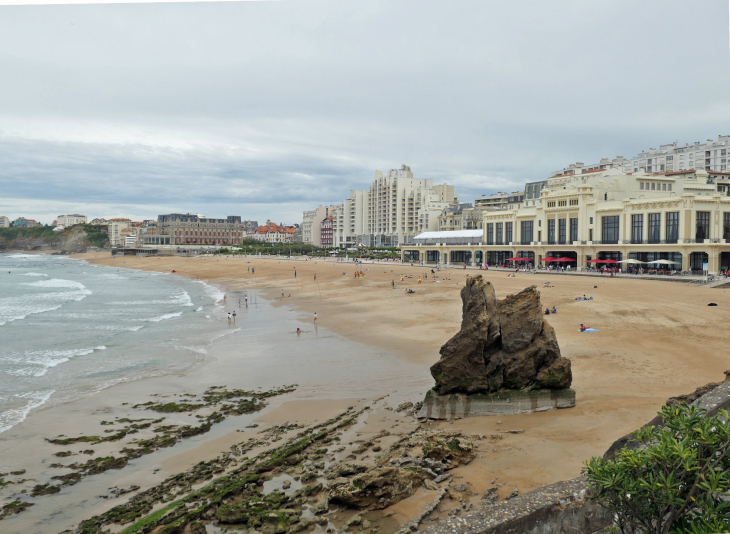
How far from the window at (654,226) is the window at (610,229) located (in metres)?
4.01

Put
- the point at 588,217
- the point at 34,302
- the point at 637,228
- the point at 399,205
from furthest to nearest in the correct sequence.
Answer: the point at 399,205 < the point at 588,217 < the point at 637,228 < the point at 34,302

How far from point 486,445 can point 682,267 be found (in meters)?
46.0

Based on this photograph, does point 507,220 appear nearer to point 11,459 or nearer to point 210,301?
point 210,301

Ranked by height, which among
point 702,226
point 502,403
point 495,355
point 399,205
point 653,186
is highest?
point 399,205

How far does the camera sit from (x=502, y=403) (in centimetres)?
1137

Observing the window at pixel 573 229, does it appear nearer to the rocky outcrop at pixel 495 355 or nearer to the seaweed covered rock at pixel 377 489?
the rocky outcrop at pixel 495 355

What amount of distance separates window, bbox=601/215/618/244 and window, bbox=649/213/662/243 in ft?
13.2

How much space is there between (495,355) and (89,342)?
65.9 ft

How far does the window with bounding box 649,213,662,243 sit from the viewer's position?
48406mm

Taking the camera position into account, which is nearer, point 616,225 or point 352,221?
point 616,225

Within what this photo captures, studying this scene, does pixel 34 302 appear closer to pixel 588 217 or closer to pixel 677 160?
pixel 588 217

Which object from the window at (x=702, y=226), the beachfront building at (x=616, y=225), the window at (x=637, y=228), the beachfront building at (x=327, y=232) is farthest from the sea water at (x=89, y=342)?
the beachfront building at (x=327, y=232)

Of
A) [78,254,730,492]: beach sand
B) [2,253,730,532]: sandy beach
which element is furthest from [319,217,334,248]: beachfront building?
[2,253,730,532]: sandy beach

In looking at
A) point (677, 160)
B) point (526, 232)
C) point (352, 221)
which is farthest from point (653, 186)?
point (352, 221)
